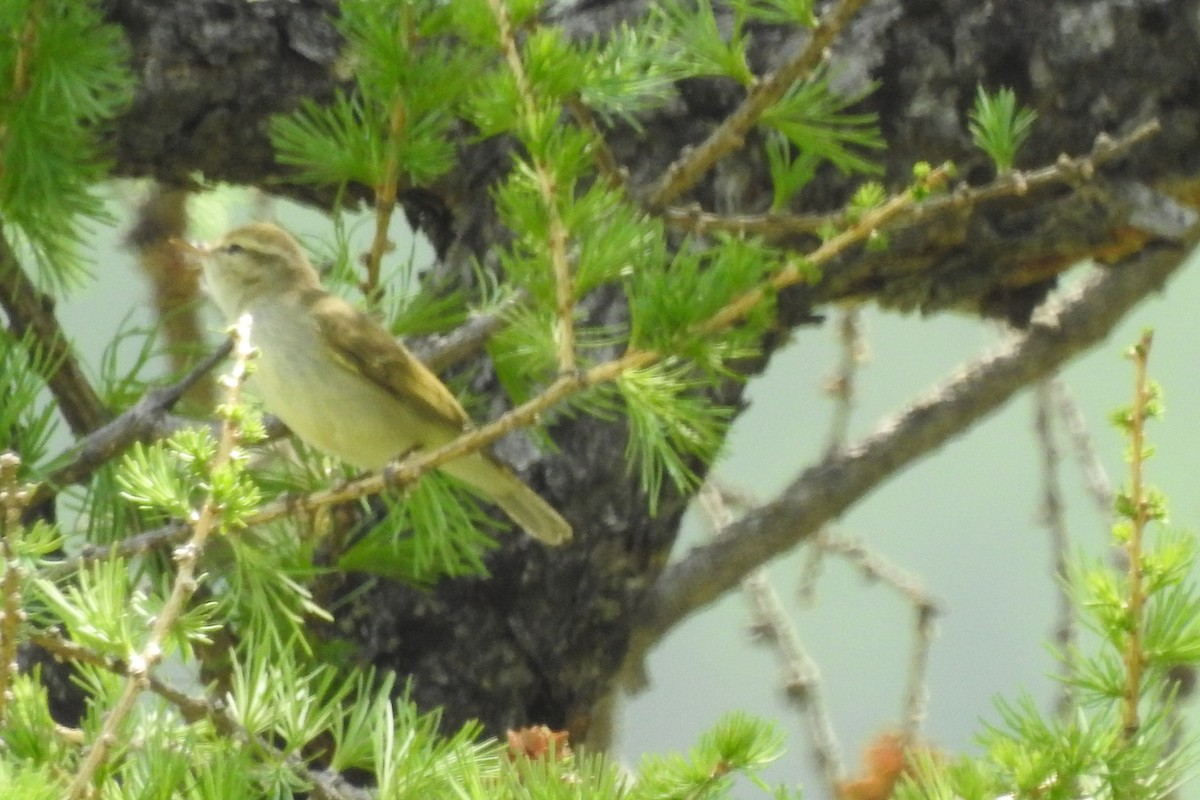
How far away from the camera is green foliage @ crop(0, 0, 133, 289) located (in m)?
1.47

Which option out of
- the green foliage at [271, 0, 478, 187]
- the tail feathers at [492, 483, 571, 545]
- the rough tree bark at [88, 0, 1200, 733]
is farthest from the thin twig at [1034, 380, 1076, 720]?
the green foliage at [271, 0, 478, 187]

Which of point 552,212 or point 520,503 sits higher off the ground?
point 552,212

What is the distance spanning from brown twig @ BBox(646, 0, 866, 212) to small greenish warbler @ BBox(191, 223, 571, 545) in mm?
417

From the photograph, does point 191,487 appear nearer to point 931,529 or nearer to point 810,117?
point 810,117

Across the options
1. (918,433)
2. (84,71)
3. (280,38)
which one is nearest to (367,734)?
(84,71)

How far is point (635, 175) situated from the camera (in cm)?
212

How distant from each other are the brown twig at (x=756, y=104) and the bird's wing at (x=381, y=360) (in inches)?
18.0

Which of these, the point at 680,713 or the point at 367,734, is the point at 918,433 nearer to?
the point at 367,734

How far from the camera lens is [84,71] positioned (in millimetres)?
1486

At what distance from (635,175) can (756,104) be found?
0.68 m

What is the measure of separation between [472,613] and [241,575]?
1.97 feet

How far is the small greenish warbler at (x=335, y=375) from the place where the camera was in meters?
1.92

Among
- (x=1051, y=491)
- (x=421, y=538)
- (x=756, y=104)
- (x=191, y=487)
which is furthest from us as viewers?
(x=1051, y=491)

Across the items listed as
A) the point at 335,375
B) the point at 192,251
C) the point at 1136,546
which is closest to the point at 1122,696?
the point at 1136,546
